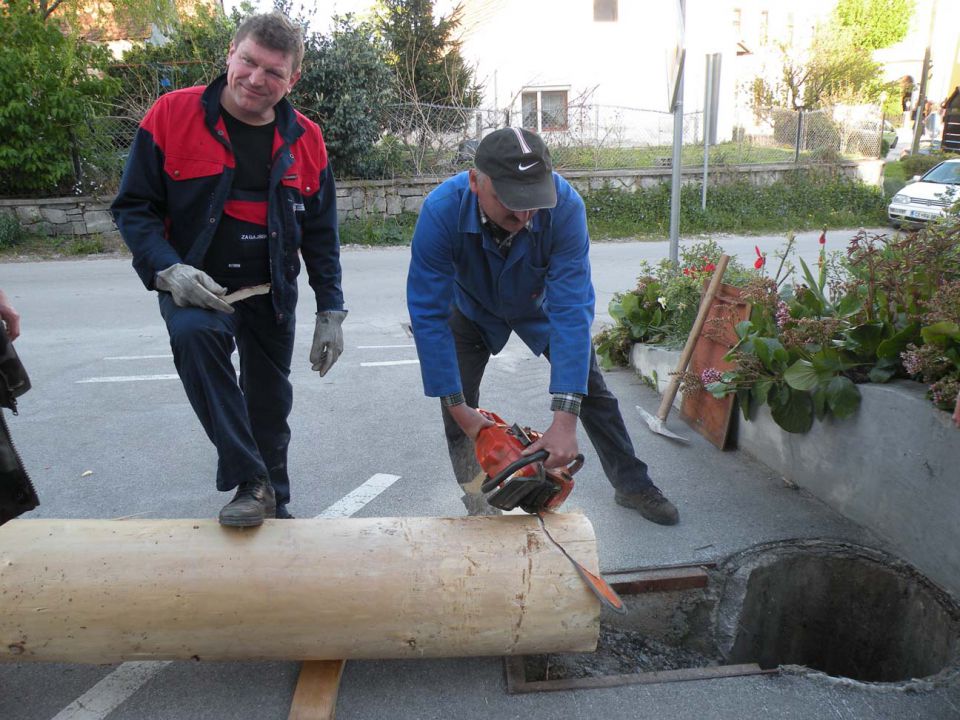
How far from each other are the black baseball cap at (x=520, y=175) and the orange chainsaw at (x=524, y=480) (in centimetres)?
84

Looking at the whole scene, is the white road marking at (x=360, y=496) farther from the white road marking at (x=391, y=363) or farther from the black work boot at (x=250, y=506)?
the white road marking at (x=391, y=363)

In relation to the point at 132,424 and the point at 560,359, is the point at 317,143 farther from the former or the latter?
the point at 132,424

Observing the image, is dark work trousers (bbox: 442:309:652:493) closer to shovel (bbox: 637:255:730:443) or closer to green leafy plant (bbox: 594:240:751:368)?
shovel (bbox: 637:255:730:443)

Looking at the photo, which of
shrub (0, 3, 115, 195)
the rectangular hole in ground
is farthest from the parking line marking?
shrub (0, 3, 115, 195)

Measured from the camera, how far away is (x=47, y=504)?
3.91m

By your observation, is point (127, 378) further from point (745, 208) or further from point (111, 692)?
point (745, 208)

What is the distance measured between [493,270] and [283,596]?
1483 mm

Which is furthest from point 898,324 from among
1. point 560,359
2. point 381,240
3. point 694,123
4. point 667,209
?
point 694,123

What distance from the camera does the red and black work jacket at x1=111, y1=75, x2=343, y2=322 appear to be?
282 centimetres

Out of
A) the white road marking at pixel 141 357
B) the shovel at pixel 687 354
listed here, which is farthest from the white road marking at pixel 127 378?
the shovel at pixel 687 354

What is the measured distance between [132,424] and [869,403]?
446 cm

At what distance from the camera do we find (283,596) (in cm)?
242

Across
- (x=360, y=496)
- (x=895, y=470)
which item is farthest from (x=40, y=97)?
(x=895, y=470)

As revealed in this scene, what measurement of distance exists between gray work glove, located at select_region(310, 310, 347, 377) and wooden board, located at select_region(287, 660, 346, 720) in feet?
4.11
